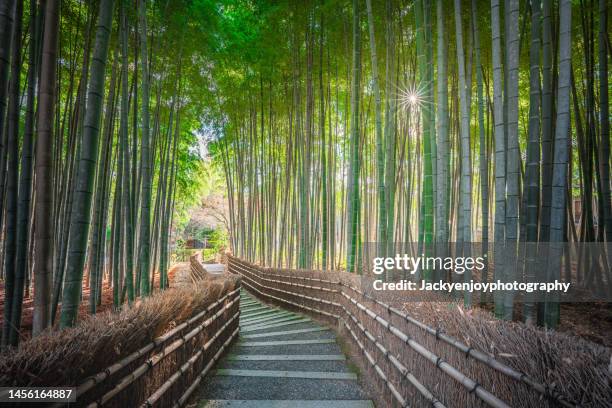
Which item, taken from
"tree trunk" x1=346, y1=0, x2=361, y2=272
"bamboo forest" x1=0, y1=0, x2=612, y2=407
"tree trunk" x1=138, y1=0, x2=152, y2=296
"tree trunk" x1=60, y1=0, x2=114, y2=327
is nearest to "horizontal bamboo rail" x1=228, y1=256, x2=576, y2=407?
"bamboo forest" x1=0, y1=0, x2=612, y2=407

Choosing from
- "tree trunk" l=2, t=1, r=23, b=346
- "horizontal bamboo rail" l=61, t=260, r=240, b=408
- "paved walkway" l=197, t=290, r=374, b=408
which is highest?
"tree trunk" l=2, t=1, r=23, b=346

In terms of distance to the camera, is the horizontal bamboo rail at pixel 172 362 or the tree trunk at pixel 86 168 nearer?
the horizontal bamboo rail at pixel 172 362

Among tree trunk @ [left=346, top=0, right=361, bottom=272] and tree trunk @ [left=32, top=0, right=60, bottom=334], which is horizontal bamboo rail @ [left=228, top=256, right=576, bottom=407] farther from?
tree trunk @ [left=32, top=0, right=60, bottom=334]

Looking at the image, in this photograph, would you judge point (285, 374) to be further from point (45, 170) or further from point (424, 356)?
point (45, 170)

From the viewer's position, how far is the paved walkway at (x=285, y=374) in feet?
6.98

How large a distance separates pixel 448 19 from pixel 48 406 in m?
5.13

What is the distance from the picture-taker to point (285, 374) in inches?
100

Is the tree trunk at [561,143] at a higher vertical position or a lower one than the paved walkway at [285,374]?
higher

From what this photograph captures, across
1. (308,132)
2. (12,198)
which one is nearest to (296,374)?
(12,198)

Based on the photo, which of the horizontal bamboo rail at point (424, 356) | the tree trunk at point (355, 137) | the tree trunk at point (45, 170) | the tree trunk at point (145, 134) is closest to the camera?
the horizontal bamboo rail at point (424, 356)

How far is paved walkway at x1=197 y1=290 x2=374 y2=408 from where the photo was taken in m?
2.13

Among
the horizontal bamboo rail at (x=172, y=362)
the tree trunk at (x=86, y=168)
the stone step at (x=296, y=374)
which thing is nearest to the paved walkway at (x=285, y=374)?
the stone step at (x=296, y=374)

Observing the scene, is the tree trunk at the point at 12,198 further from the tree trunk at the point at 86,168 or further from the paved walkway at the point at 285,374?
the paved walkway at the point at 285,374

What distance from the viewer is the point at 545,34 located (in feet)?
8.71
